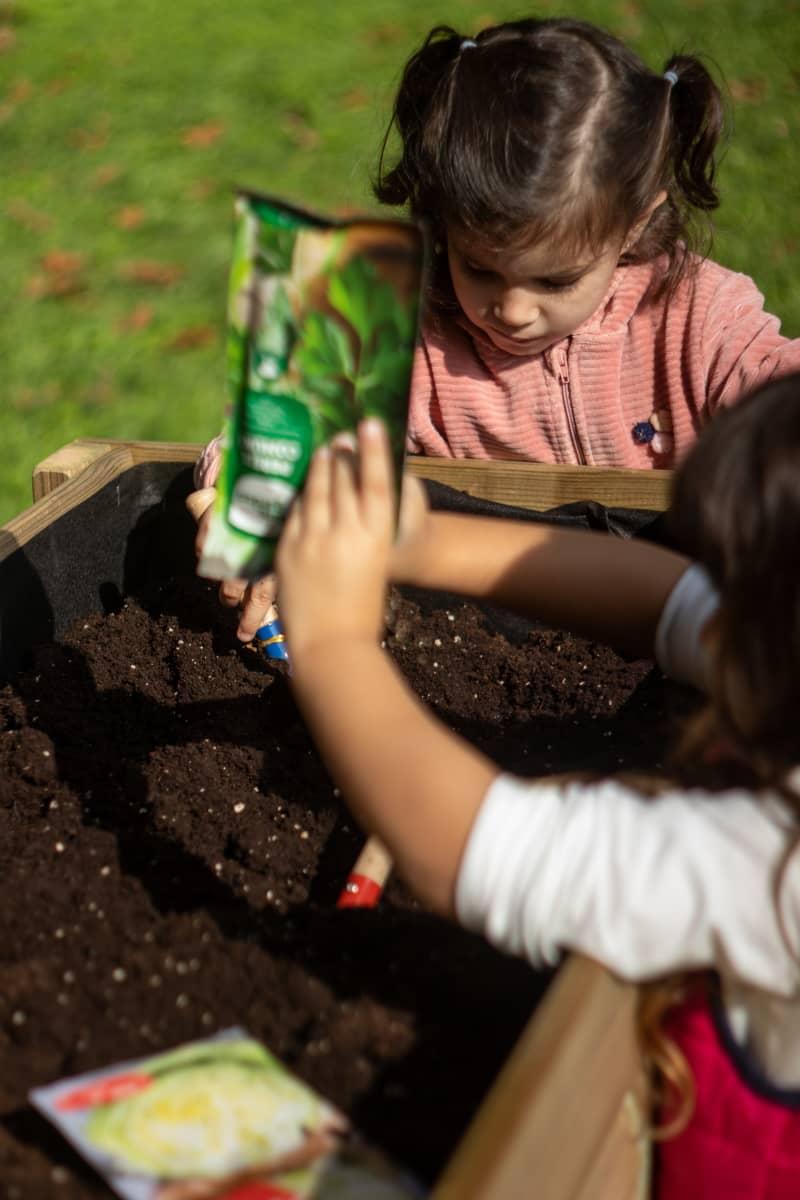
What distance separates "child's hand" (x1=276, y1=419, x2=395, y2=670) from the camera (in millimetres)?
1006

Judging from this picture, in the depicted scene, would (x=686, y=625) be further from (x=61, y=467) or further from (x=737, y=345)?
(x=61, y=467)

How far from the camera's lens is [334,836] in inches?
63.6

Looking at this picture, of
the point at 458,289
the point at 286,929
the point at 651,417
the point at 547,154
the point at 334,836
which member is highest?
the point at 547,154

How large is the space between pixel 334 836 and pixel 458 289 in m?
0.85

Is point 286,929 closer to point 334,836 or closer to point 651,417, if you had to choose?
point 334,836

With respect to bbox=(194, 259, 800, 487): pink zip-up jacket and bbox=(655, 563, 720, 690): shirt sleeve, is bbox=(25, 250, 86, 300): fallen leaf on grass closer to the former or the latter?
bbox=(194, 259, 800, 487): pink zip-up jacket

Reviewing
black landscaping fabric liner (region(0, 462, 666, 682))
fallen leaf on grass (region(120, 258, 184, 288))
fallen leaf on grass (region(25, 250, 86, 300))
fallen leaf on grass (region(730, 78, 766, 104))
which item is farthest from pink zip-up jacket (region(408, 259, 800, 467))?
fallen leaf on grass (region(730, 78, 766, 104))

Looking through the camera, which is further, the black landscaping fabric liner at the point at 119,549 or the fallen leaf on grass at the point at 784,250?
the fallen leaf on grass at the point at 784,250

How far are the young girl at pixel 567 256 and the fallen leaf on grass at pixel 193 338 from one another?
1.52 m

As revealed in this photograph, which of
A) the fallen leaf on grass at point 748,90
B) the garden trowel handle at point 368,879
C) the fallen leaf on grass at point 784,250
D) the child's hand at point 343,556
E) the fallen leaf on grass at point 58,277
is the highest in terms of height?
the fallen leaf on grass at point 748,90

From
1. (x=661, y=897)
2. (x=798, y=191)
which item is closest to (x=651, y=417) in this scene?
(x=661, y=897)

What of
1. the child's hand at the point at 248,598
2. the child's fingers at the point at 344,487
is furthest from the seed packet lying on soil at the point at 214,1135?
the child's hand at the point at 248,598

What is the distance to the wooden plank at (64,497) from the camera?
1.86 m

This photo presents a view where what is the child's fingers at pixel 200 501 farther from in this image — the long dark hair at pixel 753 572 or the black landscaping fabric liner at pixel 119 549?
the long dark hair at pixel 753 572
